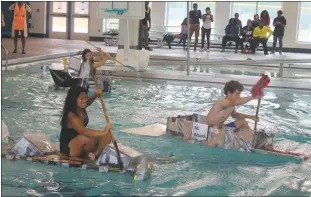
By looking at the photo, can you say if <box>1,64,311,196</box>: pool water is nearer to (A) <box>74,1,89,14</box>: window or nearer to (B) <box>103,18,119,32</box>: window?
(B) <box>103,18,119,32</box>: window

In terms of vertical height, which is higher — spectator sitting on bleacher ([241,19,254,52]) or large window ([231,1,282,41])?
large window ([231,1,282,41])

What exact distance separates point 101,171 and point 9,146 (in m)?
1.38

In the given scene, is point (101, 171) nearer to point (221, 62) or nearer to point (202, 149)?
point (202, 149)

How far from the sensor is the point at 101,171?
6086 millimetres

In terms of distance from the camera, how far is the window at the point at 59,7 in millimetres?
30438

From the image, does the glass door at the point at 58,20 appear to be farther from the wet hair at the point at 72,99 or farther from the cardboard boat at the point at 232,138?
the wet hair at the point at 72,99

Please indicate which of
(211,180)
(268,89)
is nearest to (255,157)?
(211,180)

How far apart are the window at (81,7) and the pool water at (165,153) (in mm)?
17979

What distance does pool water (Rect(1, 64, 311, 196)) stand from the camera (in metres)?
5.75

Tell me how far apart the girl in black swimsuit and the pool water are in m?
0.29

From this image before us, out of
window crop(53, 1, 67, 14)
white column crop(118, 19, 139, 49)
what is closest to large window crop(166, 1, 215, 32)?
window crop(53, 1, 67, 14)

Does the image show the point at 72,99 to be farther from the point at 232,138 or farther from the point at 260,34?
the point at 260,34

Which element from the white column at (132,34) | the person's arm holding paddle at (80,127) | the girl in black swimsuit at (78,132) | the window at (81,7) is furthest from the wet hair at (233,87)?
the window at (81,7)

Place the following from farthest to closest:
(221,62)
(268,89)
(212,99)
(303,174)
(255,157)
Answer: (221,62) → (268,89) → (212,99) → (255,157) → (303,174)
